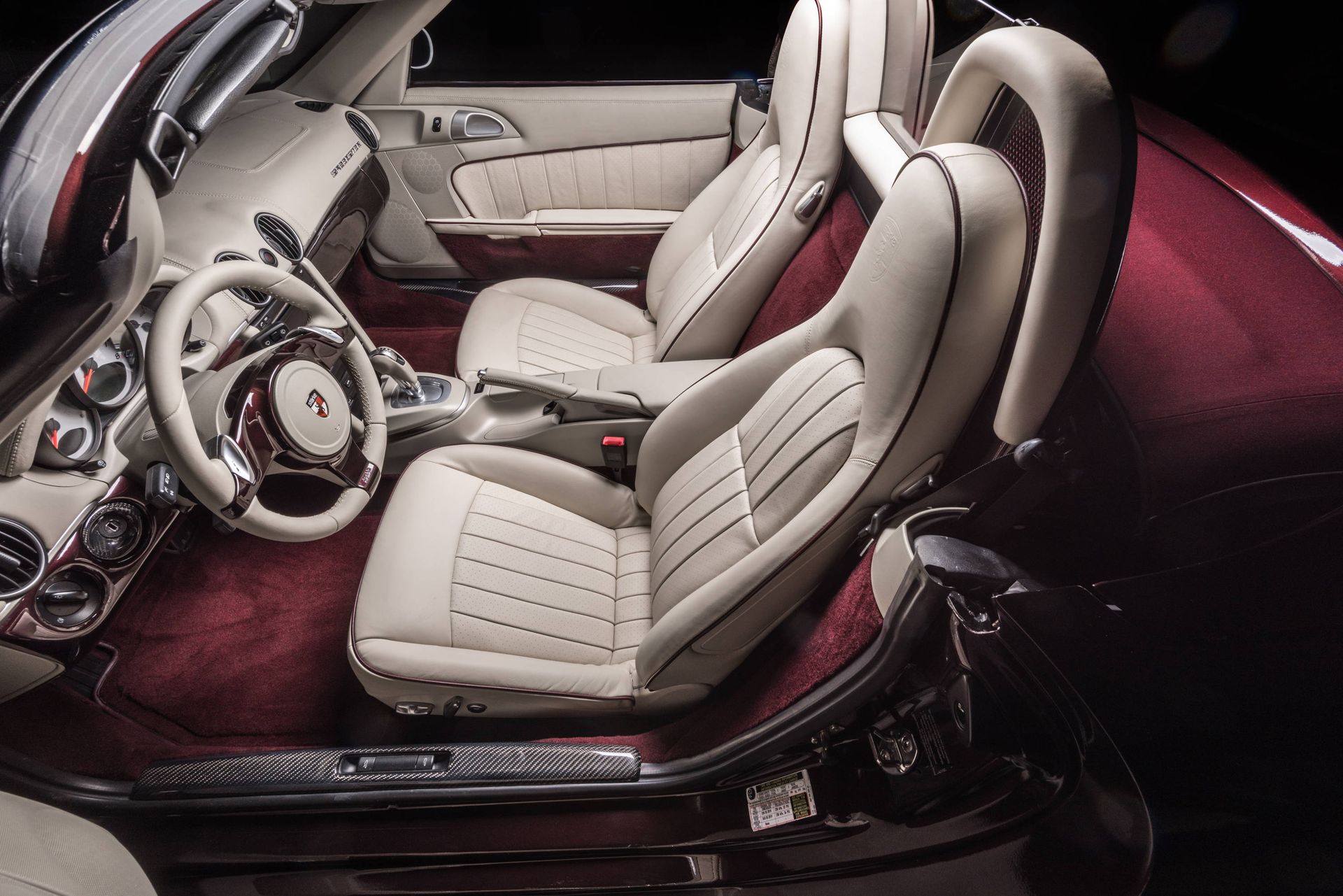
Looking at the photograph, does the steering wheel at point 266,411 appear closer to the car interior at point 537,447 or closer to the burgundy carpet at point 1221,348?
the car interior at point 537,447

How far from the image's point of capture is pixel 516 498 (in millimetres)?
1147

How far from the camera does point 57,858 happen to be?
0.66 meters

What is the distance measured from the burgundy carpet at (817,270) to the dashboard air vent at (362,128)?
118cm

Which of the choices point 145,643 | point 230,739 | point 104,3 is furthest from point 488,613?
point 104,3

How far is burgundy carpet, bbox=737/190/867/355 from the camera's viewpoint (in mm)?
1028

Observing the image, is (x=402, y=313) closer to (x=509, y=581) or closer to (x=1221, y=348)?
(x=509, y=581)

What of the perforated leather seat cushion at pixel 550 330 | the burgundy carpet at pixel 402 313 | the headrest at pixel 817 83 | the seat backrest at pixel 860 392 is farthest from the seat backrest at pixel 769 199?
the burgundy carpet at pixel 402 313

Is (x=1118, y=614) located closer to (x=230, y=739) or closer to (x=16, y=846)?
(x=16, y=846)

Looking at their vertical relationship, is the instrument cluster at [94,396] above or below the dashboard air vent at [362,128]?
below

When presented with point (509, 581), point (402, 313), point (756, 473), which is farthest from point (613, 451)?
point (402, 313)

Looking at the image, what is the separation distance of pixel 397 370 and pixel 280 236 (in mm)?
420

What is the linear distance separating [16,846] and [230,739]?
515mm

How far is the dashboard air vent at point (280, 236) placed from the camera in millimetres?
1304

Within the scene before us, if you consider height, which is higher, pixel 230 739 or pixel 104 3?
pixel 104 3
